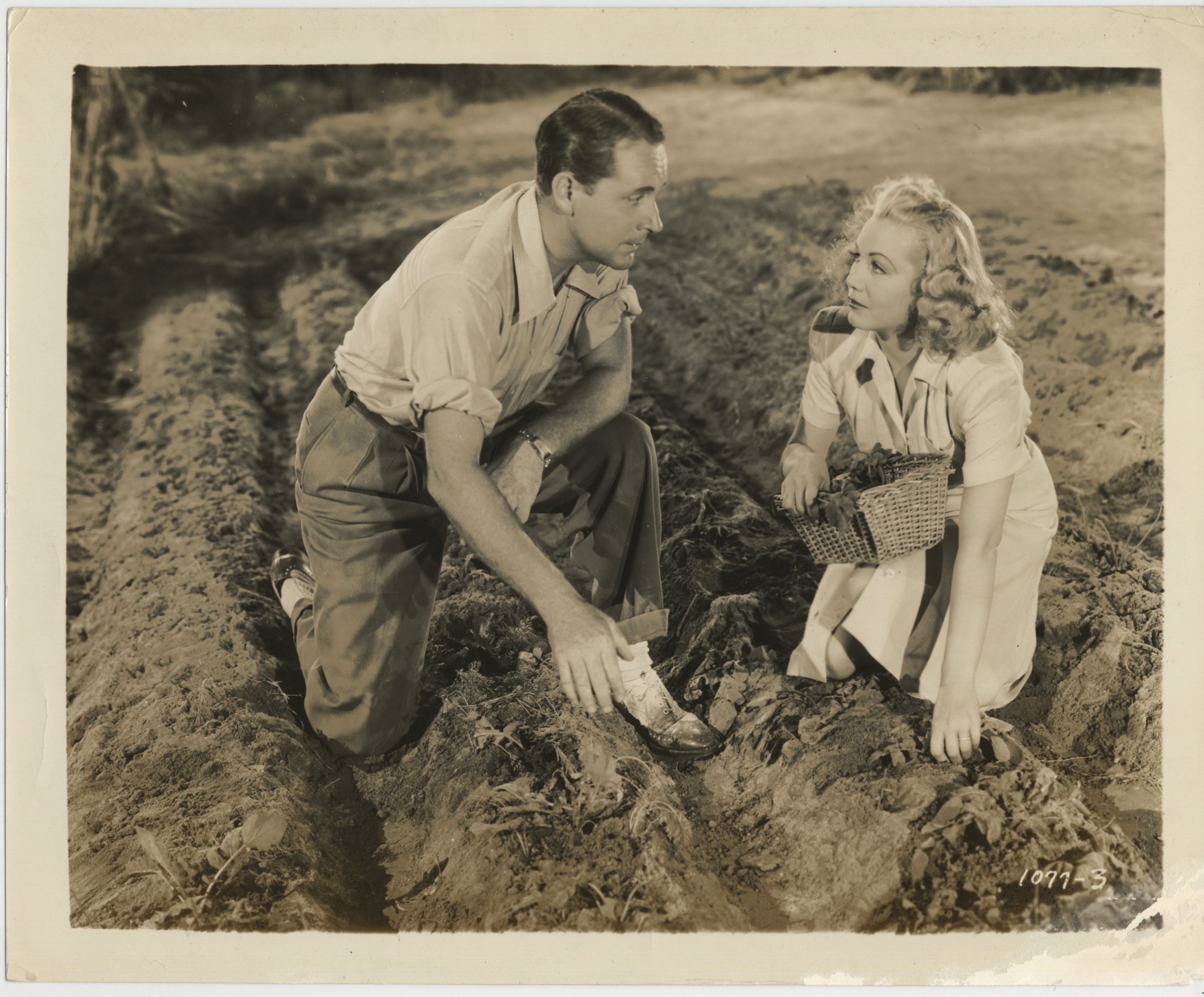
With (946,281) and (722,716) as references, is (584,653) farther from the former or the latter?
(946,281)

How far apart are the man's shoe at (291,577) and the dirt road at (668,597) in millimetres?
60

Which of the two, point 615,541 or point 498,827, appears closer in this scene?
point 498,827

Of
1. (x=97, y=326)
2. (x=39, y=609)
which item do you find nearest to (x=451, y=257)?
(x=97, y=326)

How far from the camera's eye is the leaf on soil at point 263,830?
1.86 meters

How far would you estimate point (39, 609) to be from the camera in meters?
2.04

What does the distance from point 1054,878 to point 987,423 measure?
878 mm

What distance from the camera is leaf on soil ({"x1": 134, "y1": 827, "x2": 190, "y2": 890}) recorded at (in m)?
1.88

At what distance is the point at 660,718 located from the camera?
1.97 metres

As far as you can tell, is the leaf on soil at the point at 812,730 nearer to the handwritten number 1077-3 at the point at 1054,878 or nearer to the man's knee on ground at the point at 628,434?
the handwritten number 1077-3 at the point at 1054,878

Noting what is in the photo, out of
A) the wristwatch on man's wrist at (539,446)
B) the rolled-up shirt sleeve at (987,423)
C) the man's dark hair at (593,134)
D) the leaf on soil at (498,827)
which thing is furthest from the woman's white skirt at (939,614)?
the man's dark hair at (593,134)

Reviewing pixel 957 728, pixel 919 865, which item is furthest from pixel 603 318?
pixel 919 865

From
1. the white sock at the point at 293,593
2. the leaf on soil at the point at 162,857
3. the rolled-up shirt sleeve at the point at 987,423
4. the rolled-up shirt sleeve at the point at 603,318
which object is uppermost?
the rolled-up shirt sleeve at the point at 603,318

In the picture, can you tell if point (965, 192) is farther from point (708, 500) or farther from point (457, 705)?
point (457, 705)

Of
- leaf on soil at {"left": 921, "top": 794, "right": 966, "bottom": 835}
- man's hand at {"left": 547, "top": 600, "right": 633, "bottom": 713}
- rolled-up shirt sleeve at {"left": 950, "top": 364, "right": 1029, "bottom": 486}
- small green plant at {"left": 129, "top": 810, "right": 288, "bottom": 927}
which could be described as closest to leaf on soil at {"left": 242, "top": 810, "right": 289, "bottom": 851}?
small green plant at {"left": 129, "top": 810, "right": 288, "bottom": 927}
